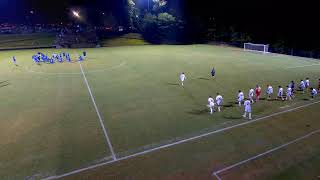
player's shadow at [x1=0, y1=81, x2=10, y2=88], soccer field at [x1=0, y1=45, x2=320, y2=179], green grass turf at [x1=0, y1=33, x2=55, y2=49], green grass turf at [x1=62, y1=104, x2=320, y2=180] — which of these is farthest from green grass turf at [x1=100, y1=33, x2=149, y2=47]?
green grass turf at [x1=62, y1=104, x2=320, y2=180]

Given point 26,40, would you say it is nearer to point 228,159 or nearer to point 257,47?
point 257,47

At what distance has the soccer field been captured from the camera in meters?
14.8

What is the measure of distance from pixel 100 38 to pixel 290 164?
3341 inches

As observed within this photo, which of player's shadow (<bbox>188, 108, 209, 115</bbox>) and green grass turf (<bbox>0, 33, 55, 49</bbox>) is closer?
player's shadow (<bbox>188, 108, 209, 115</bbox>)

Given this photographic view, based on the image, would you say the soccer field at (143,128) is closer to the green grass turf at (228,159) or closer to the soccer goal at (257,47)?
the green grass turf at (228,159)

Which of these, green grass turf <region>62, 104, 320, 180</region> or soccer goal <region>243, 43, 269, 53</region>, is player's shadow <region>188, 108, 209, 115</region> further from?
soccer goal <region>243, 43, 269, 53</region>

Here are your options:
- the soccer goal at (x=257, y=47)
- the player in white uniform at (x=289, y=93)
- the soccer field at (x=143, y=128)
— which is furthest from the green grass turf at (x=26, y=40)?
the player in white uniform at (x=289, y=93)

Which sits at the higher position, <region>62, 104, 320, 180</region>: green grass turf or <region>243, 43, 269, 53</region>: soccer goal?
<region>243, 43, 269, 53</region>: soccer goal

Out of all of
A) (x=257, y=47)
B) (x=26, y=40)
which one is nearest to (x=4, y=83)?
(x=257, y=47)

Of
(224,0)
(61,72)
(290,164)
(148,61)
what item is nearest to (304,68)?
(148,61)

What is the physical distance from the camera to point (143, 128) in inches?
778

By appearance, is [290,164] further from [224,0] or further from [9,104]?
[224,0]

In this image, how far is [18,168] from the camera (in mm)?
14688

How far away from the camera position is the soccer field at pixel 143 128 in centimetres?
1476
